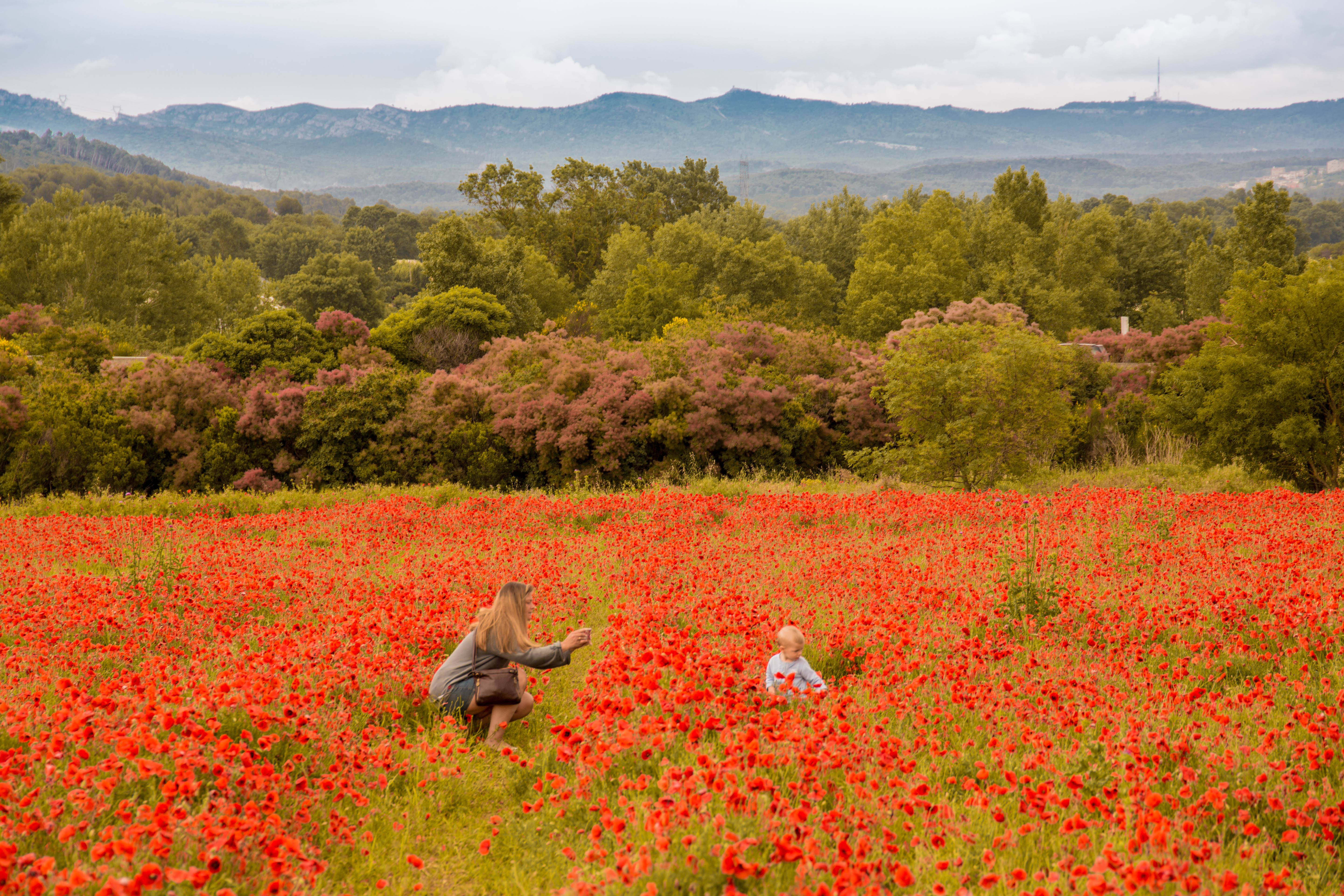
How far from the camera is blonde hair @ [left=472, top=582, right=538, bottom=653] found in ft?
18.1

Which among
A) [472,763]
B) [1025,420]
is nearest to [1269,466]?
[1025,420]

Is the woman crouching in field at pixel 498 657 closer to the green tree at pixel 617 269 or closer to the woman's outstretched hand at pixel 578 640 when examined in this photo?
the woman's outstretched hand at pixel 578 640

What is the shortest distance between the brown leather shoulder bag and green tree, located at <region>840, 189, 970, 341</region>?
36810 mm

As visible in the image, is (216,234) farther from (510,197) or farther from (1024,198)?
(1024,198)

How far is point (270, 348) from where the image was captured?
27625 millimetres

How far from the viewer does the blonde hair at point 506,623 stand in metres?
5.52

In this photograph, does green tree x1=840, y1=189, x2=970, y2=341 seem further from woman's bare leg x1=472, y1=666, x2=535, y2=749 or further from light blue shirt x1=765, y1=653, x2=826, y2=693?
woman's bare leg x1=472, y1=666, x2=535, y2=749

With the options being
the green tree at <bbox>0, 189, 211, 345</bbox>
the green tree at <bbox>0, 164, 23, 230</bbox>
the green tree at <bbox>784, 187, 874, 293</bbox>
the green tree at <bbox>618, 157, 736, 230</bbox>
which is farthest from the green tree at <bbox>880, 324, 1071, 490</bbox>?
the green tree at <bbox>0, 164, 23, 230</bbox>

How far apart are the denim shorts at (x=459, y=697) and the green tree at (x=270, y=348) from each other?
24543 millimetres

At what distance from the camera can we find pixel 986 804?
3721mm

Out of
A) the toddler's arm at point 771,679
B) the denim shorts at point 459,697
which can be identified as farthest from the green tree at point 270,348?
the toddler's arm at point 771,679

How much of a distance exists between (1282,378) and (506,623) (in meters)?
15.8

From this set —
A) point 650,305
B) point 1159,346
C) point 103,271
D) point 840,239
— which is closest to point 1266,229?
point 1159,346

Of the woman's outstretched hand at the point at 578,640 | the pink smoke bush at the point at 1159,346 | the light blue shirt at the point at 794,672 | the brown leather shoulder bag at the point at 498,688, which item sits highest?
the woman's outstretched hand at the point at 578,640
